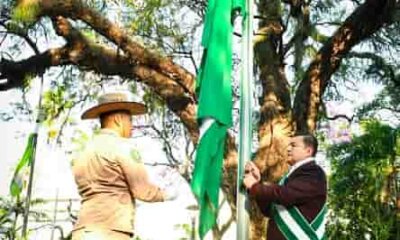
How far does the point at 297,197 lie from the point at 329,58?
422 cm

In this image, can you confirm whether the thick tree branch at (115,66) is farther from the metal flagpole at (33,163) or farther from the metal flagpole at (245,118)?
the metal flagpole at (245,118)

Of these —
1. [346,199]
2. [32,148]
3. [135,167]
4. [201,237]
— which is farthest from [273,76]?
[135,167]

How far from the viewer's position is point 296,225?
3400 mm

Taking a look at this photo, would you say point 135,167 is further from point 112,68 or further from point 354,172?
point 354,172

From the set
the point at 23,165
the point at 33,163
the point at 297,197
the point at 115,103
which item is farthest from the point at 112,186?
the point at 23,165

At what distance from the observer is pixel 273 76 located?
7.57 meters

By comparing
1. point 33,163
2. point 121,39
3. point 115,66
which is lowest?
point 33,163

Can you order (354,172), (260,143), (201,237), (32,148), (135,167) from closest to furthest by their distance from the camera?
(135,167)
(201,237)
(260,143)
(32,148)
(354,172)

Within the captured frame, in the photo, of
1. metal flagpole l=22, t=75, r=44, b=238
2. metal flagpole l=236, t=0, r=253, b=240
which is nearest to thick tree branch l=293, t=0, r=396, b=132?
metal flagpole l=22, t=75, r=44, b=238

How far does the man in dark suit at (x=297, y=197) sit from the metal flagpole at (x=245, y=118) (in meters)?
0.11

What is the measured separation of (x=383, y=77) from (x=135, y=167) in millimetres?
6111

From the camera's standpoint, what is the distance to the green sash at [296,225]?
3.40 metres

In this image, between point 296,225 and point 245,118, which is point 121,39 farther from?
point 296,225

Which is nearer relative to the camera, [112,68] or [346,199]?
[112,68]
